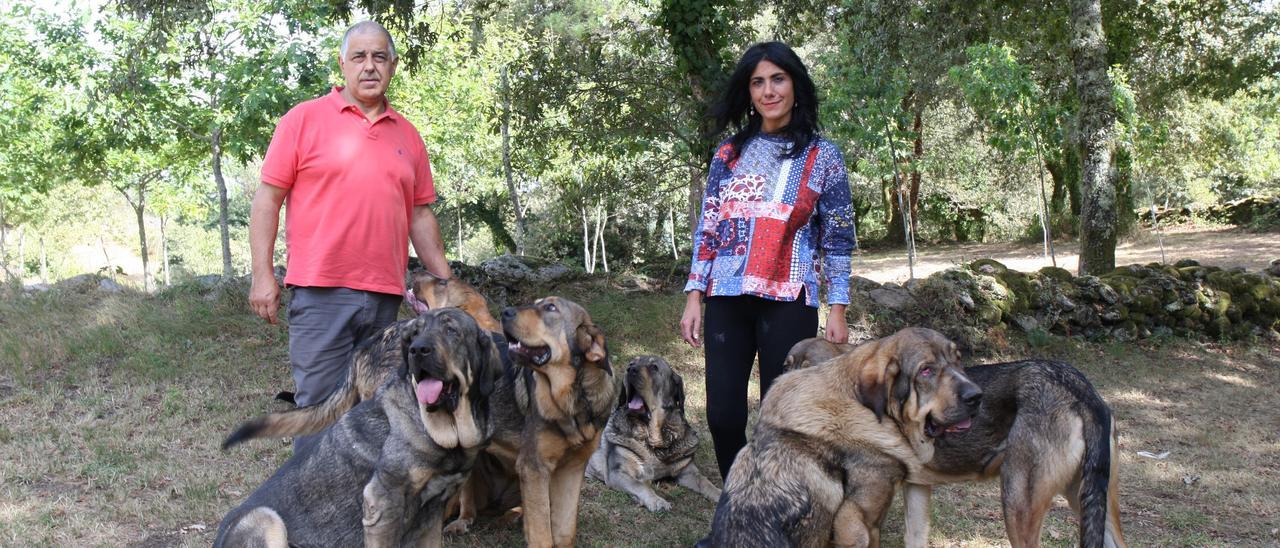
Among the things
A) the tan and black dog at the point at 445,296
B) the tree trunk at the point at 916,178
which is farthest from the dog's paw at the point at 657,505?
the tree trunk at the point at 916,178

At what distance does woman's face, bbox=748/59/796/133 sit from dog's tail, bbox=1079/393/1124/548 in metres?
2.03

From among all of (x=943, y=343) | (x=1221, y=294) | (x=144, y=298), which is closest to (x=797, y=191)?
(x=943, y=343)

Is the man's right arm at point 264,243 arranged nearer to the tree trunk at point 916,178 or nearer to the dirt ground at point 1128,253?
the dirt ground at point 1128,253

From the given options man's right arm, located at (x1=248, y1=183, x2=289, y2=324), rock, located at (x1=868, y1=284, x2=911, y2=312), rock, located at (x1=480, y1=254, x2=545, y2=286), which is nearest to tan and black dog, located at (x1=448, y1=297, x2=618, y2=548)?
man's right arm, located at (x1=248, y1=183, x2=289, y2=324)

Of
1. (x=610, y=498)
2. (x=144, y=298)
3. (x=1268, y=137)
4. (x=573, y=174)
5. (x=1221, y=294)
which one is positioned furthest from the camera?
A: (x=1268, y=137)

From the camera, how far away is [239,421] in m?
7.98

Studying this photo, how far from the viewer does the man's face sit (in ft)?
15.2

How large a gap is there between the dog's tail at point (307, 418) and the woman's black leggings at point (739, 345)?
1.90 meters

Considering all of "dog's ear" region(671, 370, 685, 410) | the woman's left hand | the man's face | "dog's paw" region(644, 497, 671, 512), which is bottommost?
"dog's paw" region(644, 497, 671, 512)

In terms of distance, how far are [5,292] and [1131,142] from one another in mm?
22922

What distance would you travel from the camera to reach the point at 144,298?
38.0 feet

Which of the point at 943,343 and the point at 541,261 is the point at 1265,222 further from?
the point at 943,343

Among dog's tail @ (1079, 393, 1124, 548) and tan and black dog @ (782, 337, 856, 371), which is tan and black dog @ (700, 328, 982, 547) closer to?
tan and black dog @ (782, 337, 856, 371)

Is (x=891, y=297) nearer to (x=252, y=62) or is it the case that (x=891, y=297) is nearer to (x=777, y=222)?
(x=777, y=222)
